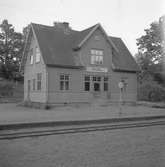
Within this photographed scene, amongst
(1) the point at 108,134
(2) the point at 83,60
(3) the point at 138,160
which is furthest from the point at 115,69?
(3) the point at 138,160

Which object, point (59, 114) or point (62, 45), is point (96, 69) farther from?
point (59, 114)

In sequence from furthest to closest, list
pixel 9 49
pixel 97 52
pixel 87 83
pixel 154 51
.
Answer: pixel 9 49, pixel 154 51, pixel 97 52, pixel 87 83

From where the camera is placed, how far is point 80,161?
19.8ft

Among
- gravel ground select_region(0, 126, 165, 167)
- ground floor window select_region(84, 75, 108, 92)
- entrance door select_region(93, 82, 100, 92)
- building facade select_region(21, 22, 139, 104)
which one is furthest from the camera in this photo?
entrance door select_region(93, 82, 100, 92)

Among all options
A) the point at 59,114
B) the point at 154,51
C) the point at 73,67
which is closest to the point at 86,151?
the point at 59,114

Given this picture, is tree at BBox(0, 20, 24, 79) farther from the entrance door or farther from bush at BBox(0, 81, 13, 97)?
the entrance door

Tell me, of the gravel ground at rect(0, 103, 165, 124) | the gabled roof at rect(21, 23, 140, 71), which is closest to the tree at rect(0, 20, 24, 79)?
the gabled roof at rect(21, 23, 140, 71)

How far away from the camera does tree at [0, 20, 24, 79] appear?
49.1 meters

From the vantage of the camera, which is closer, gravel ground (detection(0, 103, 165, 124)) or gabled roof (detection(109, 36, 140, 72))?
gravel ground (detection(0, 103, 165, 124))

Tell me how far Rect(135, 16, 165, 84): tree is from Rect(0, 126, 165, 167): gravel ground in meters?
33.0

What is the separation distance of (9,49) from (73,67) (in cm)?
2966

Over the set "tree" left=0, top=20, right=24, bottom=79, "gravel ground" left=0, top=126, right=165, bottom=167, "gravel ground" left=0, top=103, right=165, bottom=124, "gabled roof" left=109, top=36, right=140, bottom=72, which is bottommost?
"gravel ground" left=0, top=126, right=165, bottom=167

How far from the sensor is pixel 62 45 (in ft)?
84.7

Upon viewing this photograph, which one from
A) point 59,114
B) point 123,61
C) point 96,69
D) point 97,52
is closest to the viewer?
point 59,114
